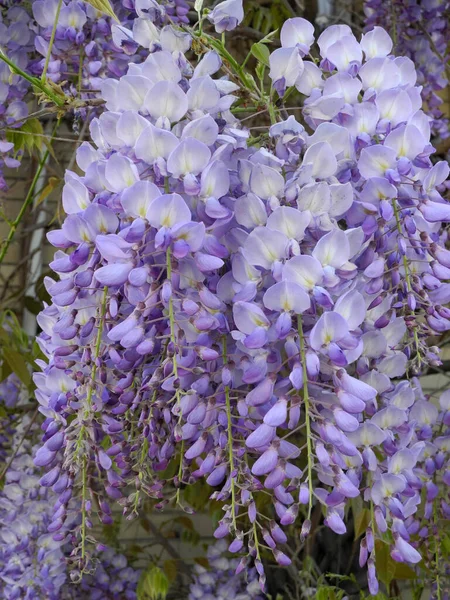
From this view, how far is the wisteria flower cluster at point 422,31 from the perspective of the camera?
5.80ft

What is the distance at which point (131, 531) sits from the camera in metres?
2.76

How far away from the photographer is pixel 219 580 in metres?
1.98

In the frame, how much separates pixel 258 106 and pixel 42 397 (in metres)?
0.36

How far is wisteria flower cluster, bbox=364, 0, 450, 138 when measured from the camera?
1.77m

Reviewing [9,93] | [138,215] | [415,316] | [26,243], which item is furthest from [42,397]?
[26,243]

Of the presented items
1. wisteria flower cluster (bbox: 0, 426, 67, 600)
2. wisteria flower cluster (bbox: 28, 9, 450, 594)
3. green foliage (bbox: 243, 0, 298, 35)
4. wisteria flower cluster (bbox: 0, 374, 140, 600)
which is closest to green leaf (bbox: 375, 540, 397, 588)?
wisteria flower cluster (bbox: 28, 9, 450, 594)

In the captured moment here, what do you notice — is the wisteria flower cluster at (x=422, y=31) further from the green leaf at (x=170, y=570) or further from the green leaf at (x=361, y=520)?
the green leaf at (x=170, y=570)

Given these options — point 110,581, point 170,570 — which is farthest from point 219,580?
point 110,581

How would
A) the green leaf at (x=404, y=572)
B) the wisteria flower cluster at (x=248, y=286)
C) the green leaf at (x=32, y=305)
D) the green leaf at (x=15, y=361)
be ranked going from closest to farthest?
the wisteria flower cluster at (x=248, y=286)
the green leaf at (x=404, y=572)
the green leaf at (x=15, y=361)
the green leaf at (x=32, y=305)

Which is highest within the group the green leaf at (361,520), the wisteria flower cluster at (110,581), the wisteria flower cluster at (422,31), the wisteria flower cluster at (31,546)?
the wisteria flower cluster at (422,31)

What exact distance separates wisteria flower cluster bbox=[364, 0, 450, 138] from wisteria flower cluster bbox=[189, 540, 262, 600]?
3.73 feet

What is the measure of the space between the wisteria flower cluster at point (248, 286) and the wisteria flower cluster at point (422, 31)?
1.03m

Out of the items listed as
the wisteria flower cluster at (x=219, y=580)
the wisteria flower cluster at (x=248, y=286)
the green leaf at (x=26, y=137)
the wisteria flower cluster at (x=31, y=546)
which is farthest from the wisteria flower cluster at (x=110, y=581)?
the wisteria flower cluster at (x=248, y=286)

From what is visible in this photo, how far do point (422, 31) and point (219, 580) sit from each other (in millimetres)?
1325
